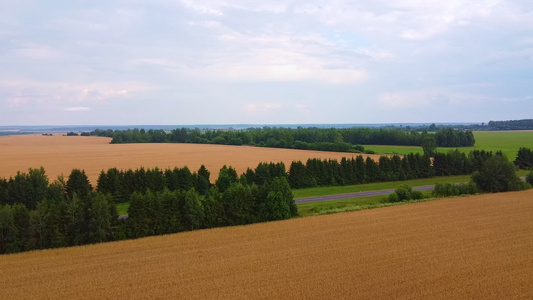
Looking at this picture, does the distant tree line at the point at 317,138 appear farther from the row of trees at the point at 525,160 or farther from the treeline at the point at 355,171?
the treeline at the point at 355,171

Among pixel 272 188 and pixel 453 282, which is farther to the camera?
pixel 272 188

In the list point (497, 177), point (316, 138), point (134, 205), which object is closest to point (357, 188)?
point (497, 177)

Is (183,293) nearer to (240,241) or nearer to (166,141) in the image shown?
(240,241)

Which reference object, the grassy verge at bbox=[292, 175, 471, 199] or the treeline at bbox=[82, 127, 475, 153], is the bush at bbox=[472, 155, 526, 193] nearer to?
the grassy verge at bbox=[292, 175, 471, 199]

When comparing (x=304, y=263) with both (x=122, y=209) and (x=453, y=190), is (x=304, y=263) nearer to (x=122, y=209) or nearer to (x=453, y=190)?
(x=122, y=209)

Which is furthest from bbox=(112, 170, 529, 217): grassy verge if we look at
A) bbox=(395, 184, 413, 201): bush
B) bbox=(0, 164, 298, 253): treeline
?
bbox=(0, 164, 298, 253): treeline

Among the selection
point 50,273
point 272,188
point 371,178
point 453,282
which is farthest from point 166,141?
point 453,282

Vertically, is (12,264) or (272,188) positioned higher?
(272,188)
